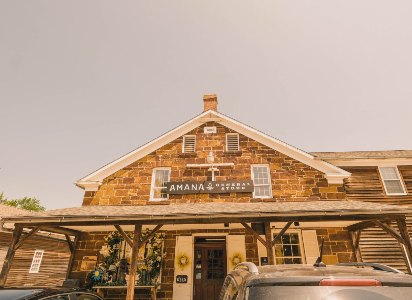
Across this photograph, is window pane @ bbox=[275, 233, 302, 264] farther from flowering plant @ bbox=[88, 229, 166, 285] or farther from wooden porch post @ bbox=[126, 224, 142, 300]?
wooden porch post @ bbox=[126, 224, 142, 300]

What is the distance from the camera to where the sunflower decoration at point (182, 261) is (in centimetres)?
1036

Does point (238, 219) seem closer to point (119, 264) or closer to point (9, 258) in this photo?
point (119, 264)

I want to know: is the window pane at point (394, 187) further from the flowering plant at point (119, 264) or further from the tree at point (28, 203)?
the tree at point (28, 203)

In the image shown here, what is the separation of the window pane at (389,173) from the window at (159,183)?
10.8m

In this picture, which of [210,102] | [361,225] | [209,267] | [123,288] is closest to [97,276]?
[123,288]

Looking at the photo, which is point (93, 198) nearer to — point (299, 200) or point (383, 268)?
point (299, 200)

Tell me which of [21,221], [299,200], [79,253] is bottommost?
[79,253]

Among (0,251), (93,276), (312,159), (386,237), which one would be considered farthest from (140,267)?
(0,251)

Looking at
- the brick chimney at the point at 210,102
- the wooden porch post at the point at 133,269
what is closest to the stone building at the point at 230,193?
the brick chimney at the point at 210,102

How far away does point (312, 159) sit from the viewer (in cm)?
1189

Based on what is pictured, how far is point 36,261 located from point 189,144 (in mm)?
16826

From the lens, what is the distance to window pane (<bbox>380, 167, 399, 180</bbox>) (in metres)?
12.5

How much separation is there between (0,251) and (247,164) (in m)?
18.1

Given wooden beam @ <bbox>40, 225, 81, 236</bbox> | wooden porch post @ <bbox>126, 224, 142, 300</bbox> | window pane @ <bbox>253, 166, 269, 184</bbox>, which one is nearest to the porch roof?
wooden porch post @ <bbox>126, 224, 142, 300</bbox>
